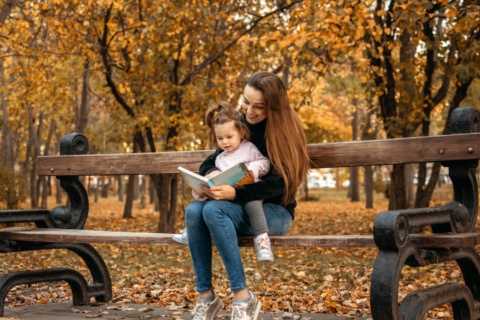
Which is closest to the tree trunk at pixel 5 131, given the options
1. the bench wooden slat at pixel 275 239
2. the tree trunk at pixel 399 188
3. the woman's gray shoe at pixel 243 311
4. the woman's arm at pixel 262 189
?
the tree trunk at pixel 399 188

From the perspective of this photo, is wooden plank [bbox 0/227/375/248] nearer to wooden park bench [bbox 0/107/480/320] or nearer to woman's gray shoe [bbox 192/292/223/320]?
wooden park bench [bbox 0/107/480/320]

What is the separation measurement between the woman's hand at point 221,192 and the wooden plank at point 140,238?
1.00 ft

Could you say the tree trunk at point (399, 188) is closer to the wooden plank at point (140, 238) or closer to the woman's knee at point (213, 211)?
the wooden plank at point (140, 238)

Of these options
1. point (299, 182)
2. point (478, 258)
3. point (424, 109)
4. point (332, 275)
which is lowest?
point (332, 275)

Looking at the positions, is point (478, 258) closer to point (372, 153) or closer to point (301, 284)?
point (372, 153)

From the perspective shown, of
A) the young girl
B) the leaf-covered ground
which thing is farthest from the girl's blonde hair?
the leaf-covered ground

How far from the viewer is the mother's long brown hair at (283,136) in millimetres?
4449

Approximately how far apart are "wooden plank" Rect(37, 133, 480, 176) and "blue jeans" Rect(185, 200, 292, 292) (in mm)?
537

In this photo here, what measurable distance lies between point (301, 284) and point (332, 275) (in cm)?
81

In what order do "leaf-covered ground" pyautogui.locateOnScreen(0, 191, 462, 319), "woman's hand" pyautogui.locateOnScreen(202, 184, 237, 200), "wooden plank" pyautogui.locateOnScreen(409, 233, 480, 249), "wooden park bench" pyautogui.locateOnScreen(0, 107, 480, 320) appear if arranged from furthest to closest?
"leaf-covered ground" pyautogui.locateOnScreen(0, 191, 462, 319)
"woman's hand" pyautogui.locateOnScreen(202, 184, 237, 200)
"wooden plank" pyautogui.locateOnScreen(409, 233, 480, 249)
"wooden park bench" pyautogui.locateOnScreen(0, 107, 480, 320)

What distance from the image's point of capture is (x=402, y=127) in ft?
40.1

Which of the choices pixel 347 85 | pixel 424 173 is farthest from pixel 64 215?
pixel 347 85

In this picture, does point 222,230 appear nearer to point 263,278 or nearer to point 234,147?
point 234,147

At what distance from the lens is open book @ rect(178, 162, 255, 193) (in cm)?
414
